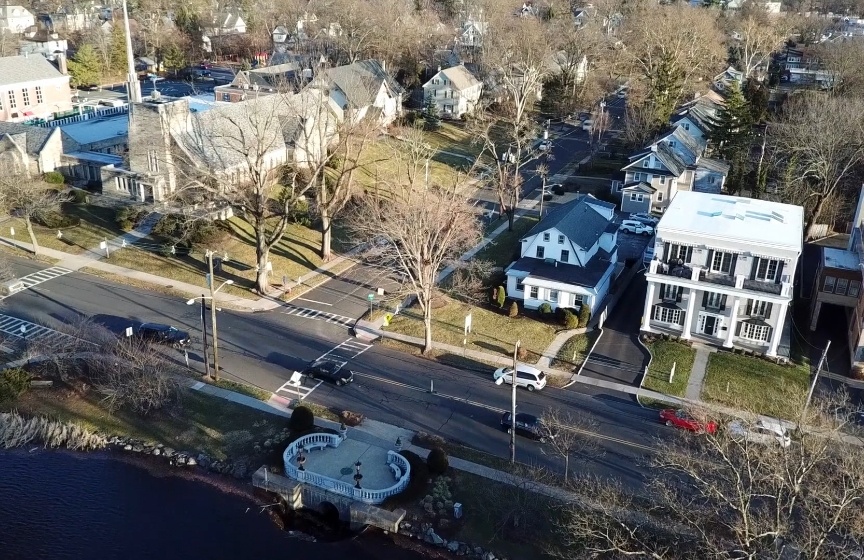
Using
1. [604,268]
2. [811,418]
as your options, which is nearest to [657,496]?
[811,418]

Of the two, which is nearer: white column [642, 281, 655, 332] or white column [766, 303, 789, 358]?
white column [766, 303, 789, 358]

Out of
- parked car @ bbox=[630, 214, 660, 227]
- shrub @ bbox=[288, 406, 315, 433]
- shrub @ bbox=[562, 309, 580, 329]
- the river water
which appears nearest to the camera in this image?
the river water

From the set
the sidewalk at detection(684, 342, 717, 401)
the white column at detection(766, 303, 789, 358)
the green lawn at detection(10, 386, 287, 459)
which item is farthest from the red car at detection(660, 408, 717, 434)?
the green lawn at detection(10, 386, 287, 459)

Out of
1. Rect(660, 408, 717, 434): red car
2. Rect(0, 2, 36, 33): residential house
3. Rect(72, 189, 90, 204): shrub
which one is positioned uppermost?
Rect(0, 2, 36, 33): residential house

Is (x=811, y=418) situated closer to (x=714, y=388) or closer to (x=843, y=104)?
(x=714, y=388)

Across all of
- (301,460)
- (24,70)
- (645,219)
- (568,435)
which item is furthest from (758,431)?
(24,70)

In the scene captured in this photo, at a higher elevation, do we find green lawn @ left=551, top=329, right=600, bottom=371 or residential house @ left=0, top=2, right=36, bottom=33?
residential house @ left=0, top=2, right=36, bottom=33

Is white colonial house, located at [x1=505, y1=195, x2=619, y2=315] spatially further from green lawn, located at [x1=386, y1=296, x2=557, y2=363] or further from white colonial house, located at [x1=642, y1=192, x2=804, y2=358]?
white colonial house, located at [x1=642, y1=192, x2=804, y2=358]
